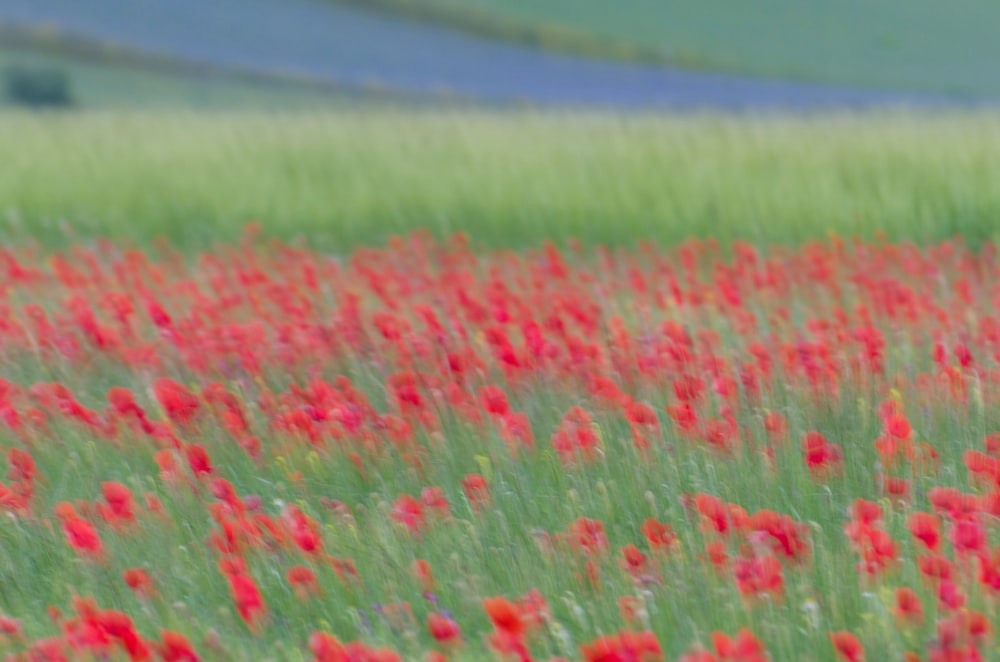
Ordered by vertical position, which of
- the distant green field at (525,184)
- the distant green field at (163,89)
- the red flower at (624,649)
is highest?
the red flower at (624,649)

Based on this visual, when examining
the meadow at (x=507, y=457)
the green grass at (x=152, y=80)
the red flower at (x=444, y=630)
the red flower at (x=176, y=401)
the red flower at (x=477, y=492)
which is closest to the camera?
the red flower at (x=444, y=630)

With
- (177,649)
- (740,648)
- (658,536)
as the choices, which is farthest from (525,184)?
(740,648)

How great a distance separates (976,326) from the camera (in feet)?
13.2

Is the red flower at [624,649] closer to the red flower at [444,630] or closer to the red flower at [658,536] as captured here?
the red flower at [444,630]

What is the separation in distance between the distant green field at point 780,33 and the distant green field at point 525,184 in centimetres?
1147

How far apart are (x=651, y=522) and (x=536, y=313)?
1.89 metres

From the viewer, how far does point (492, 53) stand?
762 inches

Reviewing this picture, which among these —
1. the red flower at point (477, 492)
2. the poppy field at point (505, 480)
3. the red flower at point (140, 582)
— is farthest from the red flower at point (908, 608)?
the red flower at point (140, 582)

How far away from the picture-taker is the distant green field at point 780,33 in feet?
64.2

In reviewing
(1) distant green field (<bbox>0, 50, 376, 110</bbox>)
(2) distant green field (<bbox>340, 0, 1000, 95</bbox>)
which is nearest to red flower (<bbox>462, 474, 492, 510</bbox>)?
(1) distant green field (<bbox>0, 50, 376, 110</bbox>)

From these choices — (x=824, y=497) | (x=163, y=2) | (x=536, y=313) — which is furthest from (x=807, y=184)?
(x=163, y=2)

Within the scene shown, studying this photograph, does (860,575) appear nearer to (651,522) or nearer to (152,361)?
(651,522)

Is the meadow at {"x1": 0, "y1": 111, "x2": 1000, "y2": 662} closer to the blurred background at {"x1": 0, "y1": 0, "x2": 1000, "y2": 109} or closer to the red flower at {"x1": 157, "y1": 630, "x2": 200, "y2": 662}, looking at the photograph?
the red flower at {"x1": 157, "y1": 630, "x2": 200, "y2": 662}

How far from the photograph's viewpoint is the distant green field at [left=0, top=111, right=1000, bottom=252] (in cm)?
645
